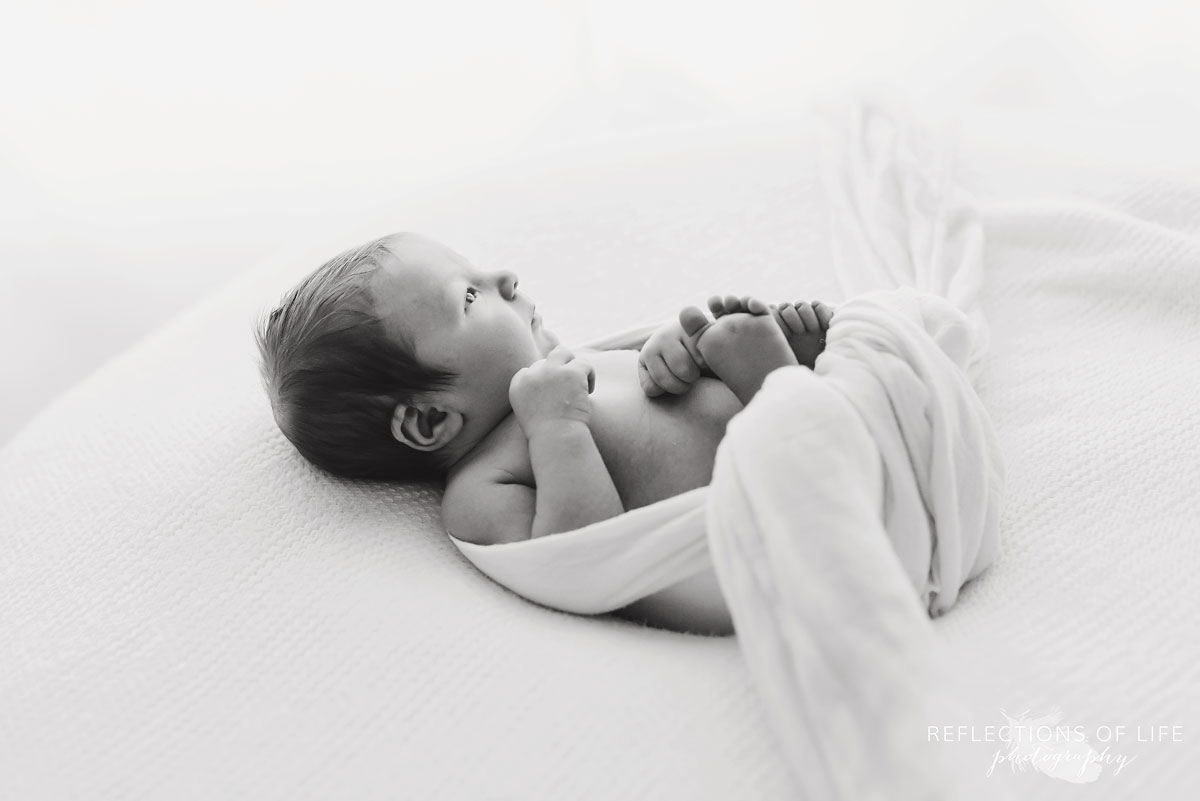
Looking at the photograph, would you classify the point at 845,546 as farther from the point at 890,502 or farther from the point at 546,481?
the point at 546,481

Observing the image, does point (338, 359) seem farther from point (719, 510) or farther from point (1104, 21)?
point (1104, 21)

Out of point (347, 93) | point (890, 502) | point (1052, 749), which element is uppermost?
point (347, 93)

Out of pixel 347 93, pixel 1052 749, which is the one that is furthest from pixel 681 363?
pixel 347 93

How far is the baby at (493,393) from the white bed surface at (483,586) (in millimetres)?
58

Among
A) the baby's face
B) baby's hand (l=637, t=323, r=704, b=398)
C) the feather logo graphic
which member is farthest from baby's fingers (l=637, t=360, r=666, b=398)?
the feather logo graphic

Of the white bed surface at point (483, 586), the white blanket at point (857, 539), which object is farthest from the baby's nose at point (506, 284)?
the white blanket at point (857, 539)

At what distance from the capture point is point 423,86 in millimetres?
2039

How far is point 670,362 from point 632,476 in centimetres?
11

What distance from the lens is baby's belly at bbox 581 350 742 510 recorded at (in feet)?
3.32

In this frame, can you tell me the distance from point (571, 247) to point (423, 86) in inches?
29.5

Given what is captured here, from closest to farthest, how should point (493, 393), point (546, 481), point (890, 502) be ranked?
point (890, 502), point (546, 481), point (493, 393)

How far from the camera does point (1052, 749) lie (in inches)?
29.7

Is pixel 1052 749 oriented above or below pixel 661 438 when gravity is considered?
below

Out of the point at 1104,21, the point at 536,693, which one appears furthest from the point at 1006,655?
the point at 1104,21
